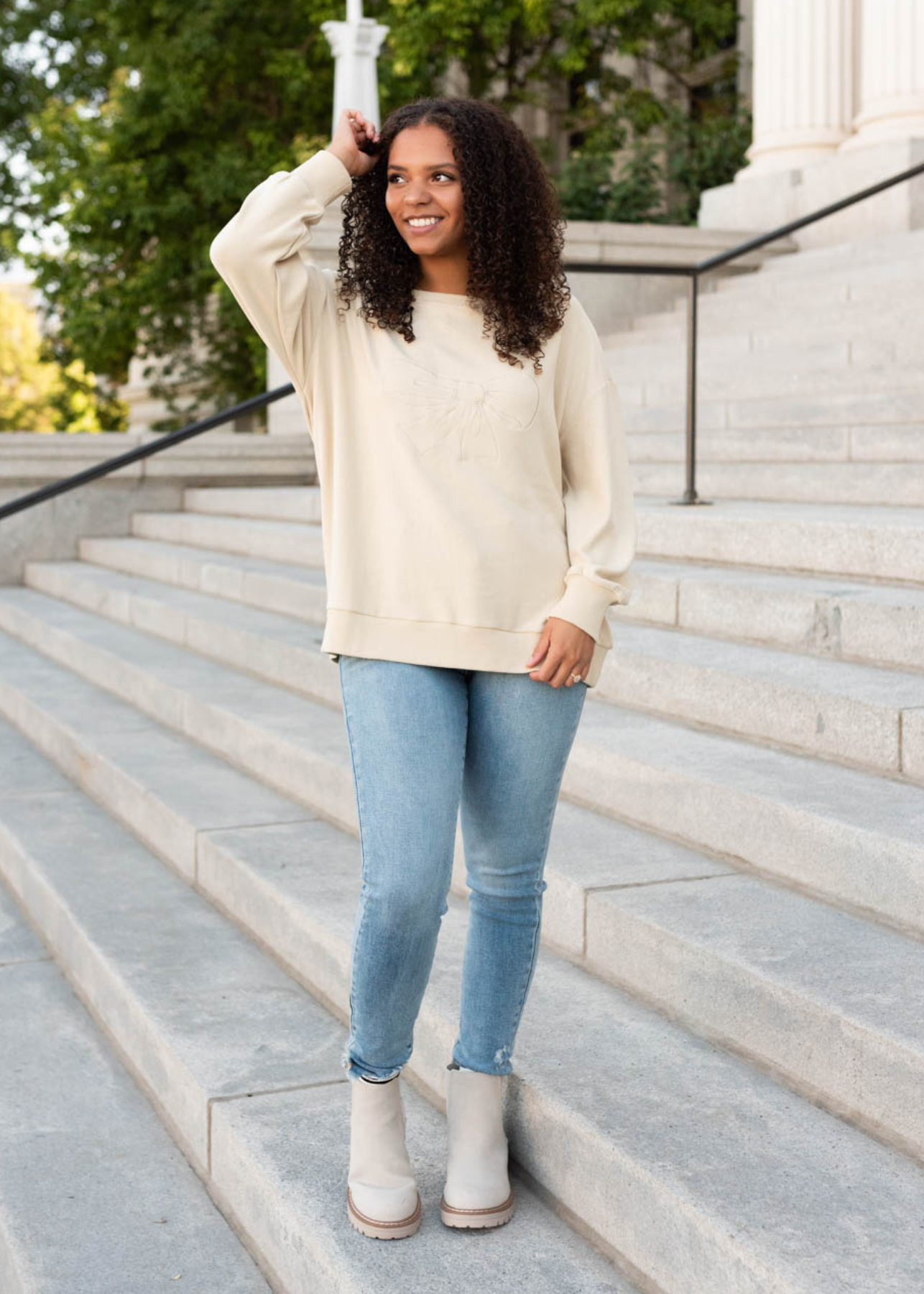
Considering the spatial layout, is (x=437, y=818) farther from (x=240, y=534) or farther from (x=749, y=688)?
(x=240, y=534)

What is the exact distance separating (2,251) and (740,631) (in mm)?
17266

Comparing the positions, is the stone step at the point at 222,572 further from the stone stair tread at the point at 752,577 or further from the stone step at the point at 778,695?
the stone step at the point at 778,695

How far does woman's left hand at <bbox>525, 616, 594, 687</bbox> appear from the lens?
7.97 feet

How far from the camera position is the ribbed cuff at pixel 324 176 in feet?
8.18

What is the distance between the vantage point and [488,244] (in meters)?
2.47

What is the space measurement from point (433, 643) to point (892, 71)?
10123 mm

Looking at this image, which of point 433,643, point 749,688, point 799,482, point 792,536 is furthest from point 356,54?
point 433,643

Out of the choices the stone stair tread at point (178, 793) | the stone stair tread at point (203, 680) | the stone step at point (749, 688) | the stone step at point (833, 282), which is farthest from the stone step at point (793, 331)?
the stone stair tread at point (178, 793)

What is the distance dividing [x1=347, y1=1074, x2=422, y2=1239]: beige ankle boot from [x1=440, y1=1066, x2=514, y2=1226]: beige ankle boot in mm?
73

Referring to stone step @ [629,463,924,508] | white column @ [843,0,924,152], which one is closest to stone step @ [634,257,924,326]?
white column @ [843,0,924,152]

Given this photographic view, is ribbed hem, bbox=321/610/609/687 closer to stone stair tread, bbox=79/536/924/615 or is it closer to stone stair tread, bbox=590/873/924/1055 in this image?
stone stair tread, bbox=590/873/924/1055

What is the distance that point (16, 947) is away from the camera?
476 centimetres

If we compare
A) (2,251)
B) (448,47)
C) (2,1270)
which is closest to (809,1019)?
(2,1270)

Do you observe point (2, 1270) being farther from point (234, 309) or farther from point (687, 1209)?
point (234, 309)
